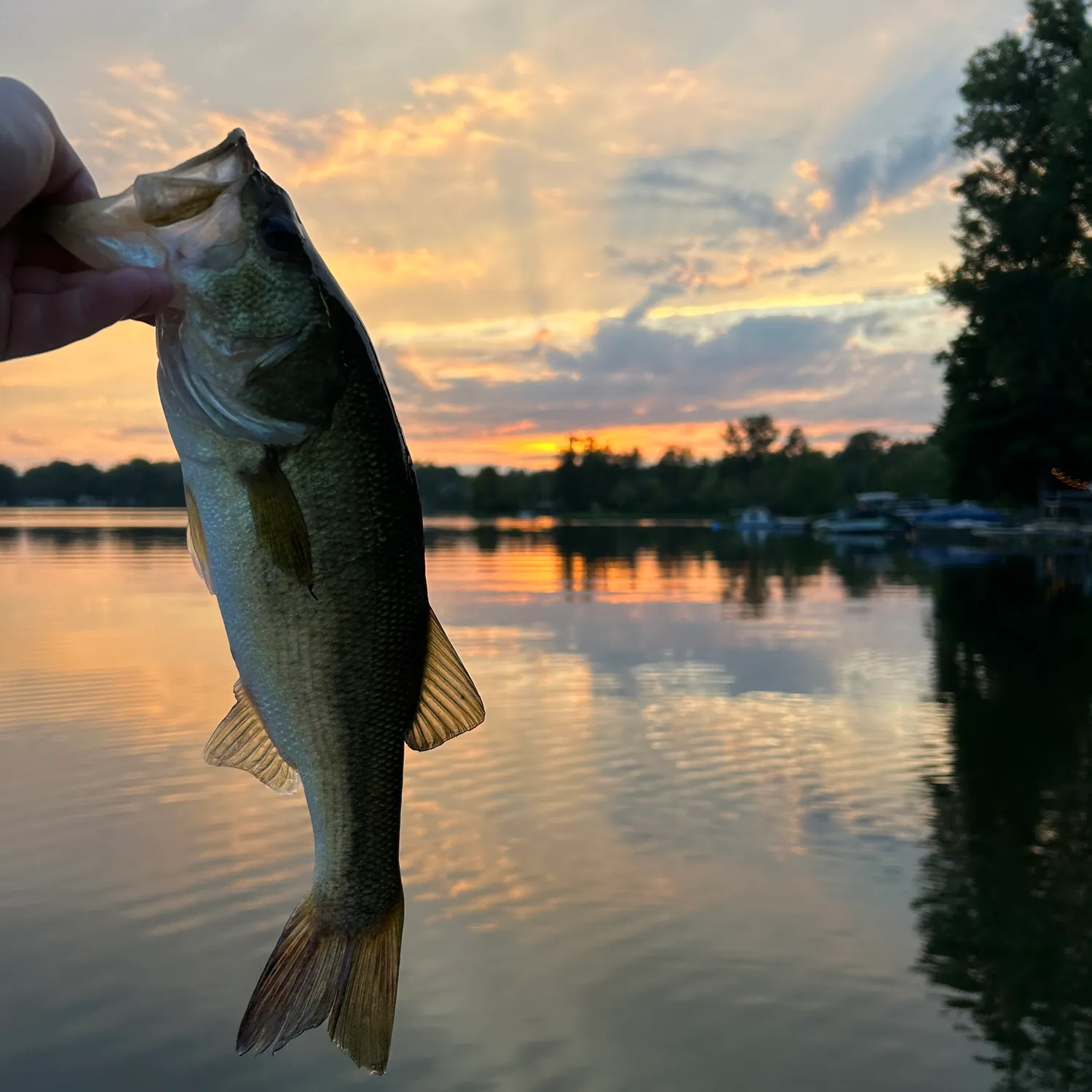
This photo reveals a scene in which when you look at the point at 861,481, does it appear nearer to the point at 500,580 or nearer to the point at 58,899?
the point at 500,580

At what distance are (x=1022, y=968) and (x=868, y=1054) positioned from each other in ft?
6.74

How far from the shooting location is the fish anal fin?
1.99 metres

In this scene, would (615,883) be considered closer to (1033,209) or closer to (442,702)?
(442,702)

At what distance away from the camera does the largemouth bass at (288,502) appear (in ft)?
6.55

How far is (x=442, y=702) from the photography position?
2.34 meters

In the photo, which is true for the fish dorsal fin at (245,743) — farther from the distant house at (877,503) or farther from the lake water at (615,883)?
the distant house at (877,503)

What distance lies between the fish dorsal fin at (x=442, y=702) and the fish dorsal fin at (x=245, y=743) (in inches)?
11.1

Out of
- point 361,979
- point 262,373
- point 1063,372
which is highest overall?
point 1063,372

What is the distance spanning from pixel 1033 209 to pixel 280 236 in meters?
47.8

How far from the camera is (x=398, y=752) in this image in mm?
2322

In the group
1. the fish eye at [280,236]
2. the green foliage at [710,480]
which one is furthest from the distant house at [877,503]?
the fish eye at [280,236]

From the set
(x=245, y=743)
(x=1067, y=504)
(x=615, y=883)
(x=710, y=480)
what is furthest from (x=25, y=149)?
(x=710, y=480)

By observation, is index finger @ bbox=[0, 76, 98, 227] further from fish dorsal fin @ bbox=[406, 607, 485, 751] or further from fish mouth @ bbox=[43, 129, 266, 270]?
fish dorsal fin @ bbox=[406, 607, 485, 751]

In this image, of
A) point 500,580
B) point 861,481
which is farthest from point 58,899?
point 861,481
